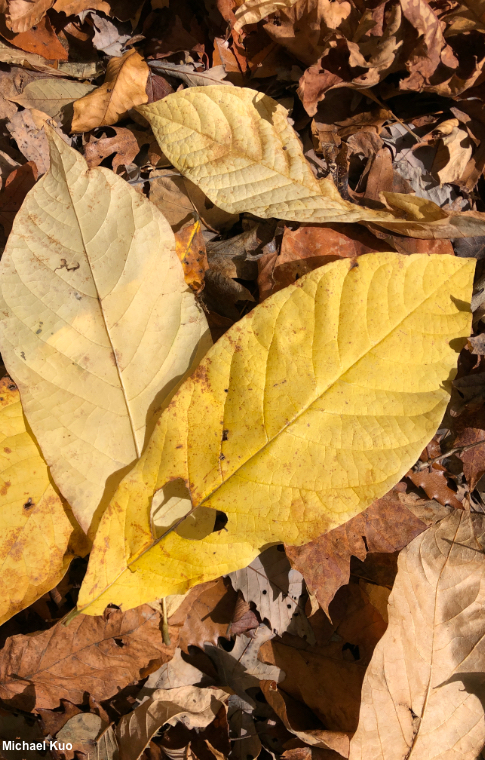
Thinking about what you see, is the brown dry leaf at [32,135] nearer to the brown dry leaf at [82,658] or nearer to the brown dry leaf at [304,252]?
the brown dry leaf at [304,252]

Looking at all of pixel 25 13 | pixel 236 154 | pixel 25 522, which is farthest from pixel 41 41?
pixel 25 522

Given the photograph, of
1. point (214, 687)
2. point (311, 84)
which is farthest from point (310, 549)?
point (311, 84)

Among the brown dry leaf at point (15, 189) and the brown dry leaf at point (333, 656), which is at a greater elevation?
the brown dry leaf at point (15, 189)

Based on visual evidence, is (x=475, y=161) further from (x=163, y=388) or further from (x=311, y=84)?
(x=163, y=388)

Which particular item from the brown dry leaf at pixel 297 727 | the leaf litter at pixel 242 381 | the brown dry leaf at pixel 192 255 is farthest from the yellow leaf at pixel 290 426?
the brown dry leaf at pixel 297 727

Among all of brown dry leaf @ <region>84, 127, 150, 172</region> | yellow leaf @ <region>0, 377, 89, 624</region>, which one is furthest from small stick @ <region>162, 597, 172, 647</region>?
brown dry leaf @ <region>84, 127, 150, 172</region>

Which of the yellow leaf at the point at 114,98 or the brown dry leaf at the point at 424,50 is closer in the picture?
the brown dry leaf at the point at 424,50

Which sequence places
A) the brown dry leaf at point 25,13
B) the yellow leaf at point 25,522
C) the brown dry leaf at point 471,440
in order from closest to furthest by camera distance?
the yellow leaf at point 25,522
the brown dry leaf at point 471,440
the brown dry leaf at point 25,13

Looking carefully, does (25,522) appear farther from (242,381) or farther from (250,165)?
(250,165)
